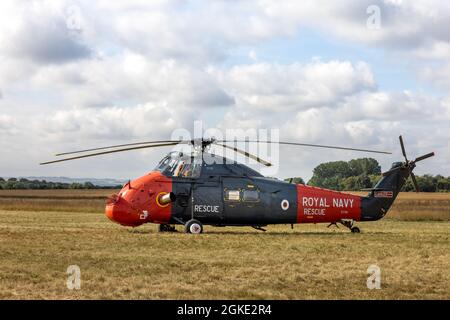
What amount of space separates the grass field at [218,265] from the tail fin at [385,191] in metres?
3.21

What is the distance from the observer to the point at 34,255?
1648cm

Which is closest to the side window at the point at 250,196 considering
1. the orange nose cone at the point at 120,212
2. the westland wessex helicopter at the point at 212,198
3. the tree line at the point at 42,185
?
the westland wessex helicopter at the point at 212,198

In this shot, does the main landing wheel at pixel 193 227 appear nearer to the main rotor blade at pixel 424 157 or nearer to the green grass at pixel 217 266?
the green grass at pixel 217 266

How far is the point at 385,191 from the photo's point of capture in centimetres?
2691

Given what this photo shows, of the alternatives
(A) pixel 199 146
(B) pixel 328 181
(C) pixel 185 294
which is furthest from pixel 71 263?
(B) pixel 328 181

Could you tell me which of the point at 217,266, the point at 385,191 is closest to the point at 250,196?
the point at 385,191

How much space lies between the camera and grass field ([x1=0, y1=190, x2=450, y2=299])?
11.8m

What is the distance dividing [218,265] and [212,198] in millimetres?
9670

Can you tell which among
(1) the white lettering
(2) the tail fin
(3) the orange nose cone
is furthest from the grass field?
(2) the tail fin

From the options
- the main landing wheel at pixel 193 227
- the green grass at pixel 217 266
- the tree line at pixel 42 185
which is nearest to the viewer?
the green grass at pixel 217 266

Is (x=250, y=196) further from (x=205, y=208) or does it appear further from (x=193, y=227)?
(x=193, y=227)

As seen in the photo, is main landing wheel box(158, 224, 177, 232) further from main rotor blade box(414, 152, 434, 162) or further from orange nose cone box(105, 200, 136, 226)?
main rotor blade box(414, 152, 434, 162)

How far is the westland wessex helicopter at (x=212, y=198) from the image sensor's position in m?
24.3
